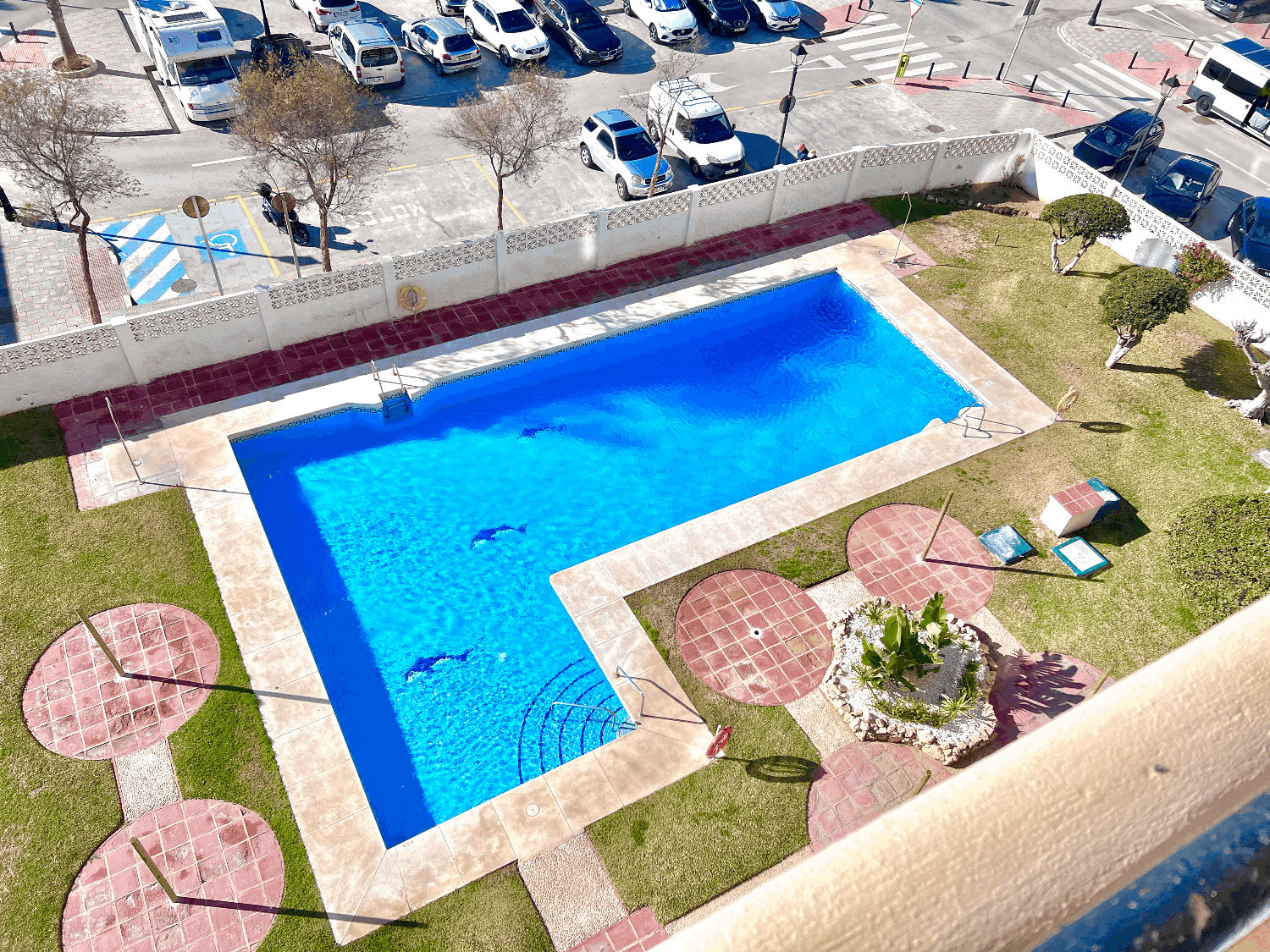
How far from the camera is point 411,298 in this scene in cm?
2186

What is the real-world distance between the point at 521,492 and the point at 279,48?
2017 cm

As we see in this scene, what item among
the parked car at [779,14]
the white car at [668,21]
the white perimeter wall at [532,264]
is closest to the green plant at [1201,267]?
the white perimeter wall at [532,264]

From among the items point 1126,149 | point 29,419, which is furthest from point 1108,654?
point 29,419

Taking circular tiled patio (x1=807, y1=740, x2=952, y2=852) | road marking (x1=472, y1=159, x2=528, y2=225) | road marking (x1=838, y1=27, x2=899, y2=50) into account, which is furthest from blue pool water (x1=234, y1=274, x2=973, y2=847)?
road marking (x1=838, y1=27, x2=899, y2=50)

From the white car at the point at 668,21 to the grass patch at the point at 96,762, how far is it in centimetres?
2522

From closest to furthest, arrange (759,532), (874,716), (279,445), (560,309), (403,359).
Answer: (874,716)
(759,532)
(279,445)
(403,359)
(560,309)

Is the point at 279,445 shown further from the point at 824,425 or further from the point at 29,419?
the point at 824,425

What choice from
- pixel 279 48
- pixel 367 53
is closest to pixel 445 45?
pixel 367 53

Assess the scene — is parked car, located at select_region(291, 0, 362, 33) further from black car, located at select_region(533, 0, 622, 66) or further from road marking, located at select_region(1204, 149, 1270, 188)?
road marking, located at select_region(1204, 149, 1270, 188)

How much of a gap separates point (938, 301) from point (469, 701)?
1600 centimetres

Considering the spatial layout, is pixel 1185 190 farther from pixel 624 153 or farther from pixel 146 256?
pixel 146 256

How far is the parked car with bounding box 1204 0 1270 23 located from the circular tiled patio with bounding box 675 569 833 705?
3616 cm

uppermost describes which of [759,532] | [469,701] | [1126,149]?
[1126,149]

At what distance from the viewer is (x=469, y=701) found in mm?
16016
